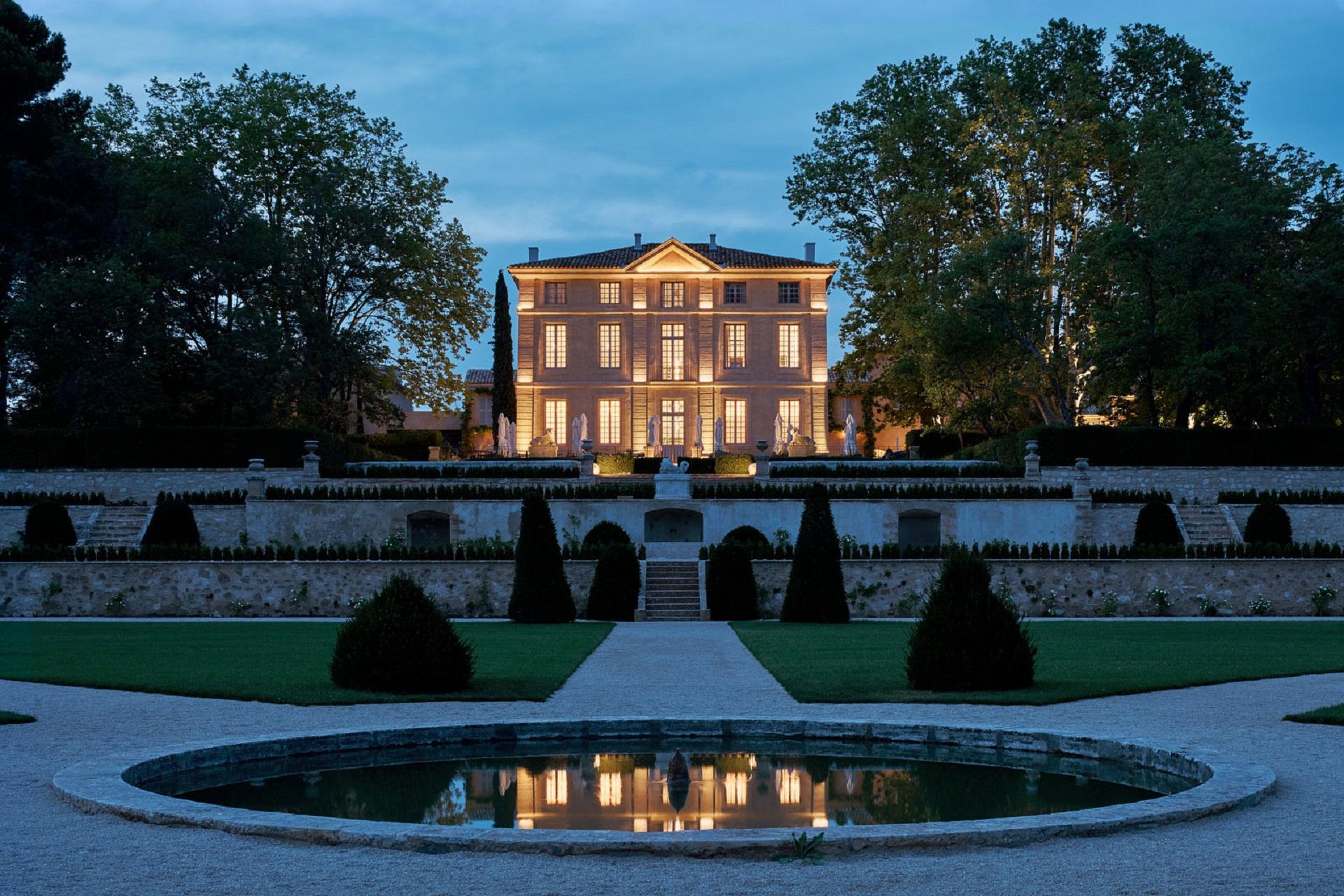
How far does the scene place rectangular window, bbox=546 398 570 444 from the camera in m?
52.9

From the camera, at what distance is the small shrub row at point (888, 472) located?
36188 mm

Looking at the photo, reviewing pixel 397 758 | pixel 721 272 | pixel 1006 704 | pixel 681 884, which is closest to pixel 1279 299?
pixel 721 272

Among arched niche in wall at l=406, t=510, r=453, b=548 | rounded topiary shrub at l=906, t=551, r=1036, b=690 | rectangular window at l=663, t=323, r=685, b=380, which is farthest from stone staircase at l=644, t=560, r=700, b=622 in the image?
rectangular window at l=663, t=323, r=685, b=380

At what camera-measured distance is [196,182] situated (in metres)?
42.2

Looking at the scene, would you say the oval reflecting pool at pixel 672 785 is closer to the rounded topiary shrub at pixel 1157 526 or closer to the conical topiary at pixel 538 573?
the conical topiary at pixel 538 573

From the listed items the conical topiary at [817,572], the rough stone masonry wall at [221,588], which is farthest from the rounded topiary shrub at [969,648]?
the rough stone masonry wall at [221,588]

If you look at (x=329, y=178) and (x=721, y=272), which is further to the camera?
(x=721, y=272)

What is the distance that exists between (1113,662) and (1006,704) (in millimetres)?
4384

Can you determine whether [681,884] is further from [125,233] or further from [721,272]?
[721,272]

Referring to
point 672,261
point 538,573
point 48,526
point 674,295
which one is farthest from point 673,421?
point 538,573

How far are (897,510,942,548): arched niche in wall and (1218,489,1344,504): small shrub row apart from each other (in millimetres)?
6746

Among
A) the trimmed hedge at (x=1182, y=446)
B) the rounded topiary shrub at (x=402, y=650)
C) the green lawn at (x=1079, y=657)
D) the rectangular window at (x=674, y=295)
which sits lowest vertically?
the green lawn at (x=1079, y=657)

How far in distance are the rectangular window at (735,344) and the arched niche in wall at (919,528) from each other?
2041 cm

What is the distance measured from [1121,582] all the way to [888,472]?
1169cm
